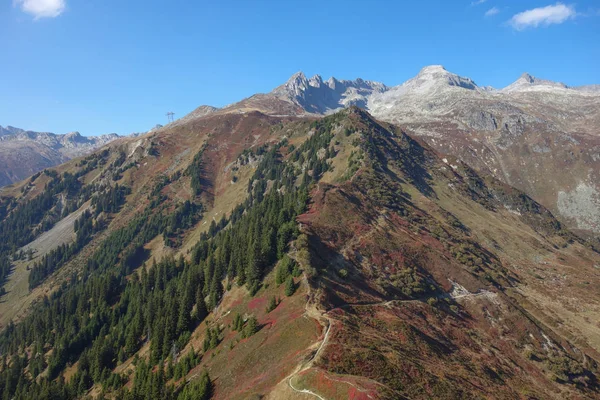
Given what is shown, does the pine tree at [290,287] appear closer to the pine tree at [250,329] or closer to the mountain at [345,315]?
the mountain at [345,315]

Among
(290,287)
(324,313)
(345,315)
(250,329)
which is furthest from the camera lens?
(290,287)

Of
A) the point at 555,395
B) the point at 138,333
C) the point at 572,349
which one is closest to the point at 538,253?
the point at 572,349

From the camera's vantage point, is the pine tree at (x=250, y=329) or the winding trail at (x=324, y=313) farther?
the pine tree at (x=250, y=329)

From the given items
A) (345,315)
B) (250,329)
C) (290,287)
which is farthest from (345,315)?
(250,329)

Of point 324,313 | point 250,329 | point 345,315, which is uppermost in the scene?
point 324,313

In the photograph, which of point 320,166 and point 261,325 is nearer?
point 261,325

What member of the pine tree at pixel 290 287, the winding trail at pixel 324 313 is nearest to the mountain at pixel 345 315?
the pine tree at pixel 290 287

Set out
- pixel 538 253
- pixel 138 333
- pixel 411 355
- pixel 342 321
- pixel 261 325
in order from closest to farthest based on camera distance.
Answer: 1. pixel 411 355
2. pixel 342 321
3. pixel 261 325
4. pixel 138 333
5. pixel 538 253

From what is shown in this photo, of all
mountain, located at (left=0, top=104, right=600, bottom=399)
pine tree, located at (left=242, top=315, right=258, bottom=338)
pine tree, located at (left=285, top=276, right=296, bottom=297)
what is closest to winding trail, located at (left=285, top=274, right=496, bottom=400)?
mountain, located at (left=0, top=104, right=600, bottom=399)

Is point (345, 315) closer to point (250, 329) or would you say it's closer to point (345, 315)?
point (345, 315)

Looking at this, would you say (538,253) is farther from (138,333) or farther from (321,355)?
(138,333)

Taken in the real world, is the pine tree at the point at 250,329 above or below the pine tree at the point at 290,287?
below
